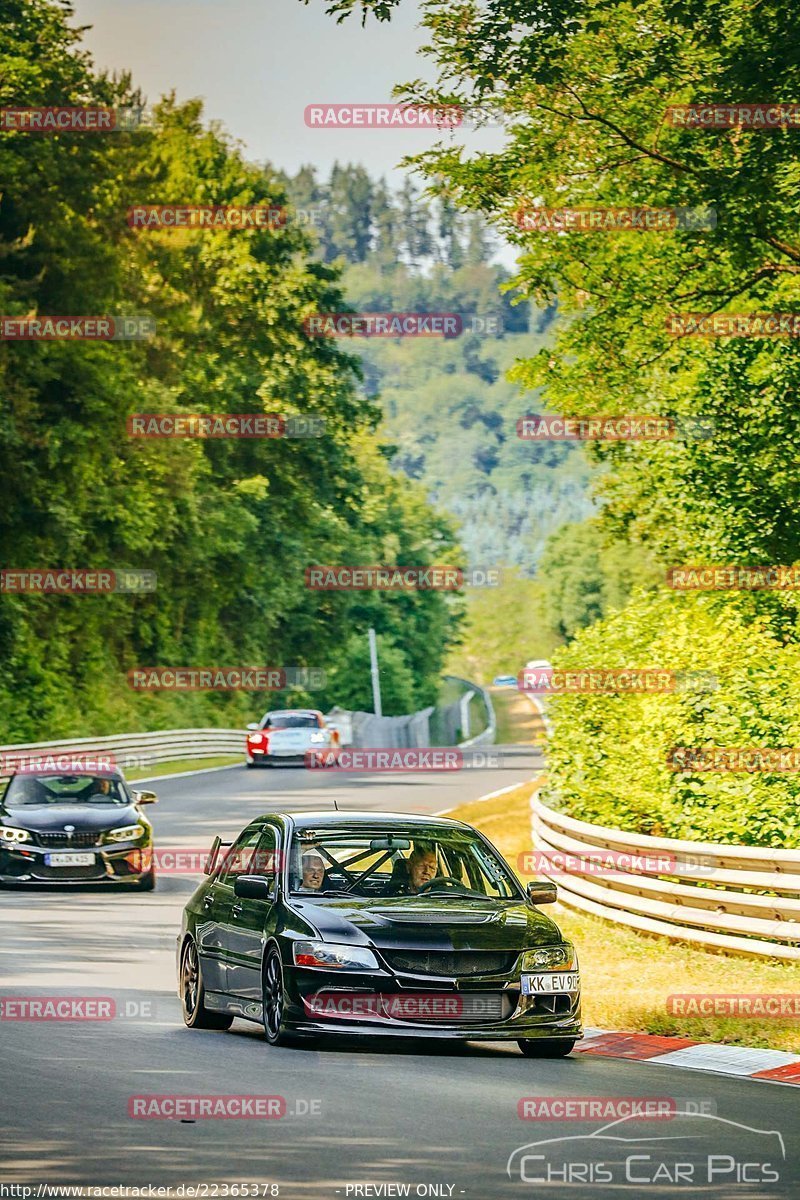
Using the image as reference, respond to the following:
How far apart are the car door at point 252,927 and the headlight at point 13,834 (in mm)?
10942

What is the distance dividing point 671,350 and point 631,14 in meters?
4.54

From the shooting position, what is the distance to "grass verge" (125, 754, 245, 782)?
49.2 m

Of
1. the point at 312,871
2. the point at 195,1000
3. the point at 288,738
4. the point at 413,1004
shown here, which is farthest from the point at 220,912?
the point at 288,738

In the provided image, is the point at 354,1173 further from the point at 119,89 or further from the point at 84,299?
the point at 119,89

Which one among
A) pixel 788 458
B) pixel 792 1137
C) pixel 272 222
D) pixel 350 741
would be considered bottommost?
pixel 350 741

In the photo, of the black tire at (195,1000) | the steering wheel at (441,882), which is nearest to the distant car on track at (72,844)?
the black tire at (195,1000)

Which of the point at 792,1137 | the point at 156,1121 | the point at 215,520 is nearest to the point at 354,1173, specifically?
the point at 156,1121

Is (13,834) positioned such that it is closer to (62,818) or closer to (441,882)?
(62,818)

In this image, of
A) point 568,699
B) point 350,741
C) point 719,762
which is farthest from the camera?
point 350,741

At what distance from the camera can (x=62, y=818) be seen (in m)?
23.2

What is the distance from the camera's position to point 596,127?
26.0 m

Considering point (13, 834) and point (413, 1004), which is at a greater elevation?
point (413, 1004)

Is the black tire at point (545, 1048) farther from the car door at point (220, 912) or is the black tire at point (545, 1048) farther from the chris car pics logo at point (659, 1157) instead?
the chris car pics logo at point (659, 1157)

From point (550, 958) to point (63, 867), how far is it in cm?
1265
